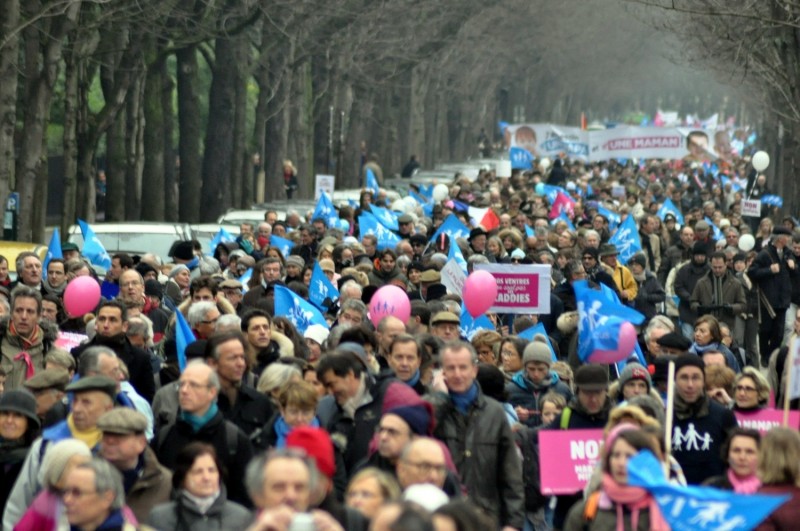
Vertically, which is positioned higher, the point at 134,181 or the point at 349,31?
the point at 349,31

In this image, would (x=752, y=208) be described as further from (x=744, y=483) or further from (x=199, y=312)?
(x=744, y=483)

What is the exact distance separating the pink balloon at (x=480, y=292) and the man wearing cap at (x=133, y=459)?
8.02 meters

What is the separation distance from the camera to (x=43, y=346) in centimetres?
1333

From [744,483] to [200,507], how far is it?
2554 mm

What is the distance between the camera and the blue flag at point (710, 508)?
798 centimetres

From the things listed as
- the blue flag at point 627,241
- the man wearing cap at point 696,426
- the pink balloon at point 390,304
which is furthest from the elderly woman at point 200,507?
the blue flag at point 627,241

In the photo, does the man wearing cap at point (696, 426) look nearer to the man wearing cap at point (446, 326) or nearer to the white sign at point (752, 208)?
the man wearing cap at point (446, 326)

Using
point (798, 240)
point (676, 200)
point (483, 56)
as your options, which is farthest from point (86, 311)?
point (483, 56)

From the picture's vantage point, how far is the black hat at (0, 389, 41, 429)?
10039mm

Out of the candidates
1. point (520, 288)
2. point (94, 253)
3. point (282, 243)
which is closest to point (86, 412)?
point (520, 288)

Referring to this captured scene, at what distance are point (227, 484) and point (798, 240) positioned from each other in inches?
583

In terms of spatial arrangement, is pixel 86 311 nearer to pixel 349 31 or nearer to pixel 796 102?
pixel 796 102

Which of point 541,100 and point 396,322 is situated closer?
point 396,322

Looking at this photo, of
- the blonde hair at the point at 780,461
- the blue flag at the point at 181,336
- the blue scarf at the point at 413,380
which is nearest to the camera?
the blonde hair at the point at 780,461
